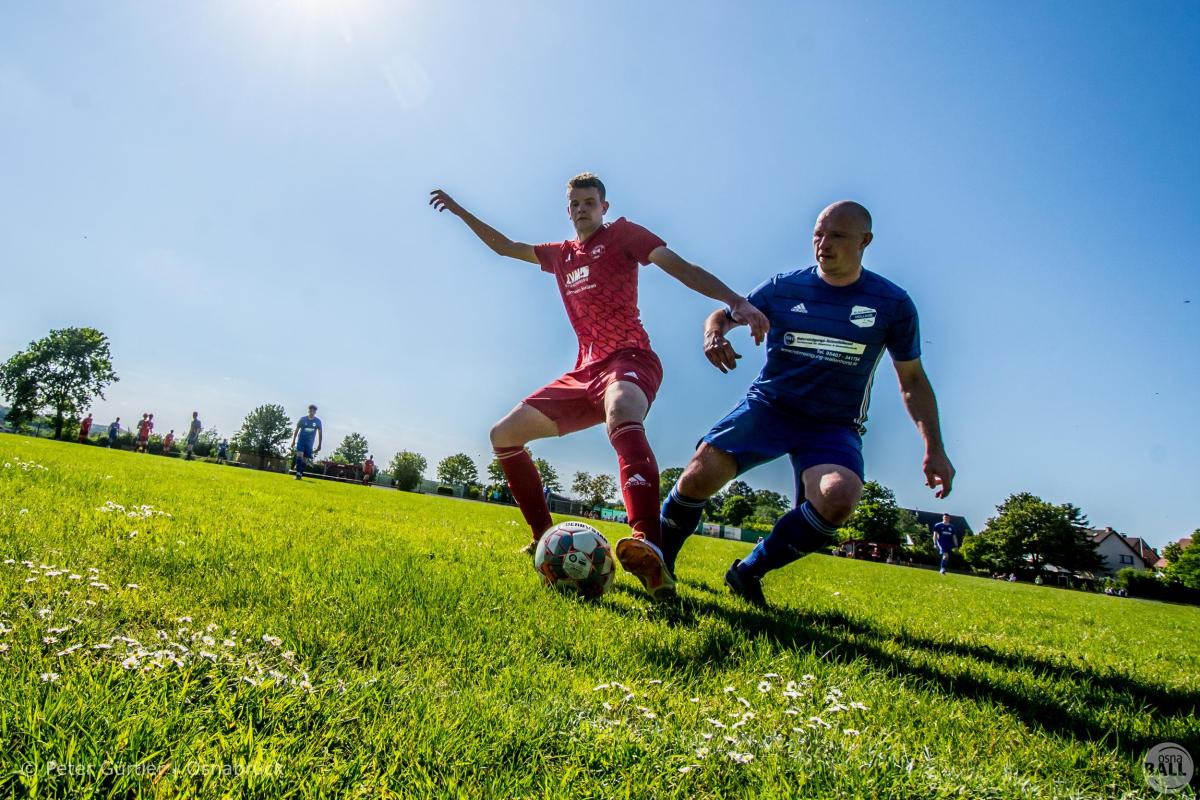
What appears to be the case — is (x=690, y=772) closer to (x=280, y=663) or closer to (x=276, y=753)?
(x=276, y=753)

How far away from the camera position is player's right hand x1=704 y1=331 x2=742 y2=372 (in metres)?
3.88

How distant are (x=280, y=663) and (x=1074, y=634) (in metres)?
6.85

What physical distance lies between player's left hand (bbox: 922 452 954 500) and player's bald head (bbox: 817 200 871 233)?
1717 mm

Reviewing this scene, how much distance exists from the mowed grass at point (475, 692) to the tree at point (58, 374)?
74.6m

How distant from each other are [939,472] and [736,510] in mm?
103393

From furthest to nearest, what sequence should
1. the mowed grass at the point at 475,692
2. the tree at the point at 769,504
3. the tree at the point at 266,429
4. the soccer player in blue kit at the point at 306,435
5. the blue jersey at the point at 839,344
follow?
the tree at the point at 769,504 < the tree at the point at 266,429 < the soccer player in blue kit at the point at 306,435 < the blue jersey at the point at 839,344 < the mowed grass at the point at 475,692

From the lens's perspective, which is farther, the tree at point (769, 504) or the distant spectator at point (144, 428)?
the tree at point (769, 504)

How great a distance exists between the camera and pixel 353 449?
119 m

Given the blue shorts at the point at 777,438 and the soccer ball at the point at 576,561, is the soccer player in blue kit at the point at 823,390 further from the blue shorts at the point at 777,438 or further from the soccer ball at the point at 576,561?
the soccer ball at the point at 576,561

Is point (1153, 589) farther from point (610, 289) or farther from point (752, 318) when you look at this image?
point (752, 318)

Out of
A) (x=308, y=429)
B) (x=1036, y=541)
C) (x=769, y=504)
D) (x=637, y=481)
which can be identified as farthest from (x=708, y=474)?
(x=769, y=504)

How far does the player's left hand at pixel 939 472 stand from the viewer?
433cm

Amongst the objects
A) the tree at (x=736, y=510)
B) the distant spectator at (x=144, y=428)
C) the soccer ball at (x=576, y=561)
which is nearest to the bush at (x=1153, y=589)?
the tree at (x=736, y=510)

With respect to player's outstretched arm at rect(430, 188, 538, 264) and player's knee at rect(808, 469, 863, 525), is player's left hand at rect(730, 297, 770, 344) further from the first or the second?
player's outstretched arm at rect(430, 188, 538, 264)
